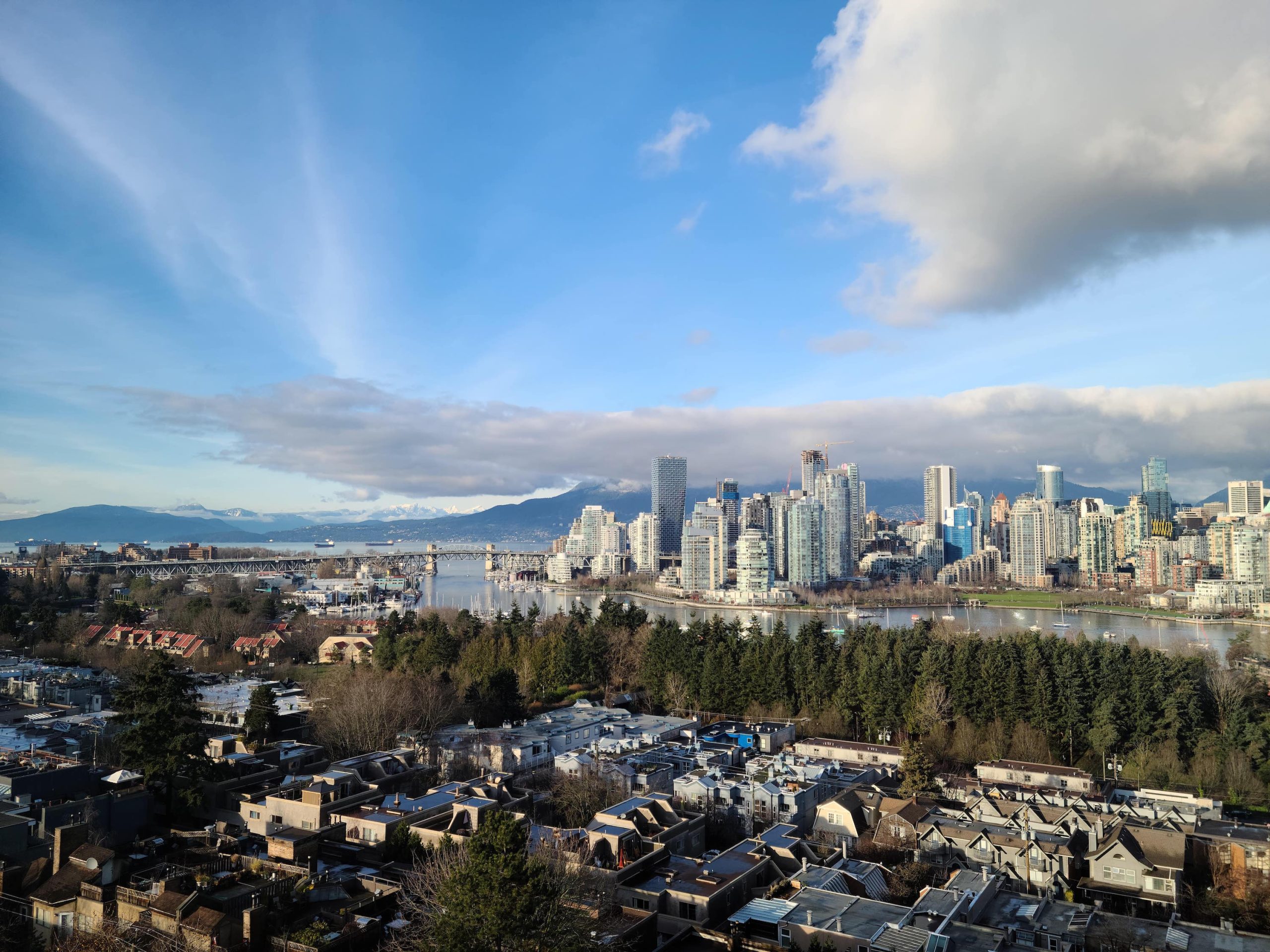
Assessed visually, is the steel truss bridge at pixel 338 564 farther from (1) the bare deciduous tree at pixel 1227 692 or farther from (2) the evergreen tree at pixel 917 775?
(1) the bare deciduous tree at pixel 1227 692

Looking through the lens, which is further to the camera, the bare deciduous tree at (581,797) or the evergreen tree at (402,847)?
the bare deciduous tree at (581,797)

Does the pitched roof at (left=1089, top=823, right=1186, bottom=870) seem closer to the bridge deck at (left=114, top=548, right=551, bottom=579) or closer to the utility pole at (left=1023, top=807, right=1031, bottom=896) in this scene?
the utility pole at (left=1023, top=807, right=1031, bottom=896)

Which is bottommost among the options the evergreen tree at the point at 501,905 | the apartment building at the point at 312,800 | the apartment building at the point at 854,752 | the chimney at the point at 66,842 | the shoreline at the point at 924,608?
the shoreline at the point at 924,608

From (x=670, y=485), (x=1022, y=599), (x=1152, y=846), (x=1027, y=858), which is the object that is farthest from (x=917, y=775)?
(x=670, y=485)

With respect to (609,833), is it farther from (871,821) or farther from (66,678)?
(66,678)

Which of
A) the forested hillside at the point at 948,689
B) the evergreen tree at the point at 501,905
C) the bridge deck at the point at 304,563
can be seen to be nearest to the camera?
the evergreen tree at the point at 501,905

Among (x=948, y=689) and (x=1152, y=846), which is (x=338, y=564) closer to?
(x=948, y=689)

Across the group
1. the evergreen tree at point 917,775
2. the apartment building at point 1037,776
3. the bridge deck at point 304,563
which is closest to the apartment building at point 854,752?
the apartment building at point 1037,776

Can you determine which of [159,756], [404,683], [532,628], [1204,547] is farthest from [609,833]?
[1204,547]
